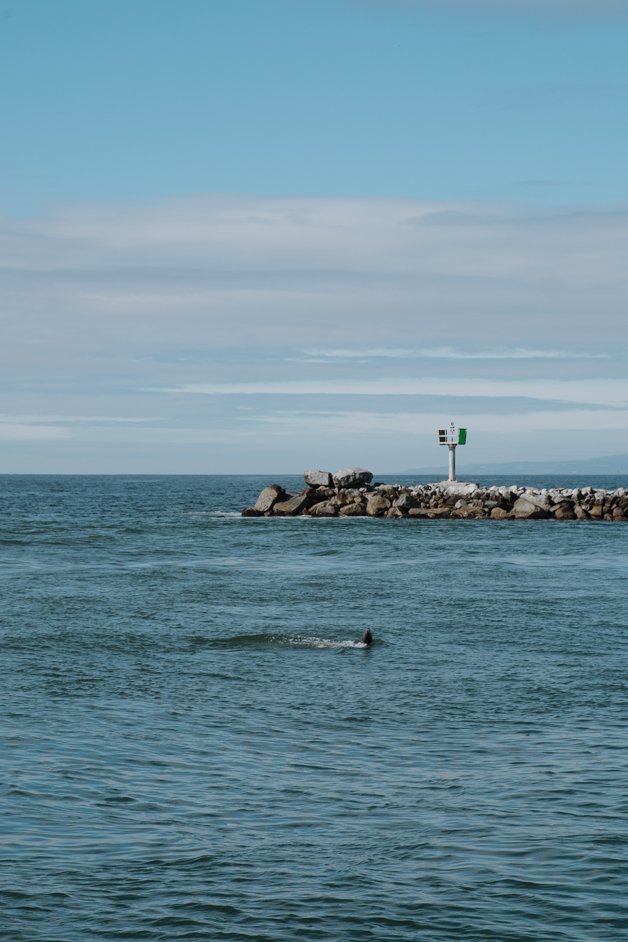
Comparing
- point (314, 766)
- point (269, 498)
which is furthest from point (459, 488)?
point (314, 766)

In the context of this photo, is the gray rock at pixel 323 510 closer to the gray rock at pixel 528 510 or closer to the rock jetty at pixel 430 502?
the rock jetty at pixel 430 502

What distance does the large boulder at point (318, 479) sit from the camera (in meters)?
78.4

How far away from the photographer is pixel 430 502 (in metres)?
75.2

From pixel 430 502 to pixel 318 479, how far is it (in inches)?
320

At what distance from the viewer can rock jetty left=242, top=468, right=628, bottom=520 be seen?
236 ft

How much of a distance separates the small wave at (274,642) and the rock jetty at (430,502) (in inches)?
1813

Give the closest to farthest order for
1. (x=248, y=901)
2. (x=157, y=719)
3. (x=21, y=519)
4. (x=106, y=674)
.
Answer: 1. (x=248, y=901)
2. (x=157, y=719)
3. (x=106, y=674)
4. (x=21, y=519)

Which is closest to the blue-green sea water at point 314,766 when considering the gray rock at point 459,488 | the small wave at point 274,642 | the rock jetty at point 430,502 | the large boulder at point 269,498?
the small wave at point 274,642

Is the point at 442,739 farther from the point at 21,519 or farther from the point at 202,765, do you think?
the point at 21,519

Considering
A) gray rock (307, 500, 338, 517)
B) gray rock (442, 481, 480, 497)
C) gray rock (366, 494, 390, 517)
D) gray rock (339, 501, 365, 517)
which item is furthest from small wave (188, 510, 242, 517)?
gray rock (442, 481, 480, 497)

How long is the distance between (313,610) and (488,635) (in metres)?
6.64

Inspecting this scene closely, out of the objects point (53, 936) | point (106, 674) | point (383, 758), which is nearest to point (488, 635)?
point (106, 674)

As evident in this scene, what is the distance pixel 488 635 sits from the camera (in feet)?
89.7

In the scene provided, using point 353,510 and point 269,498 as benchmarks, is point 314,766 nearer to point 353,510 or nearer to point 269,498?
point 353,510
